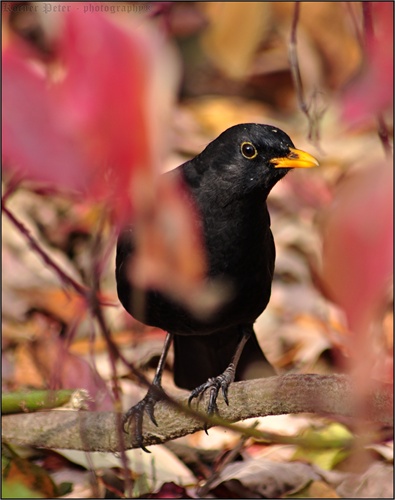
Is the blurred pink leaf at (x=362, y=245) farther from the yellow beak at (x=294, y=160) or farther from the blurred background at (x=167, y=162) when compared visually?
the yellow beak at (x=294, y=160)

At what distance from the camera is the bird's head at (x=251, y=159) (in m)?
3.30

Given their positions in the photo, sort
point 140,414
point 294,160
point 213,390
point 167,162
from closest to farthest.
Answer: point 167,162, point 294,160, point 213,390, point 140,414

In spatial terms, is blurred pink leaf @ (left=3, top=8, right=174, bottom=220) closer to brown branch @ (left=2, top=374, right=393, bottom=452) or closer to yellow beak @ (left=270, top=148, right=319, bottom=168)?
brown branch @ (left=2, top=374, right=393, bottom=452)

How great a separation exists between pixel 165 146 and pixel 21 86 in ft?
0.82

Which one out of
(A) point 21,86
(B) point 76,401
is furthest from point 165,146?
(B) point 76,401

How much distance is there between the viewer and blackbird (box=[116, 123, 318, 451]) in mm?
3352

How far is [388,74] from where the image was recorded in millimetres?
1293

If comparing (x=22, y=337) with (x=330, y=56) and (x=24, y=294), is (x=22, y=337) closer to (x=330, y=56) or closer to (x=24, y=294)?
(x=24, y=294)

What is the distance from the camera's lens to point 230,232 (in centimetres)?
344

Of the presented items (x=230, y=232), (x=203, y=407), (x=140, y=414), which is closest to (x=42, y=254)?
(x=230, y=232)

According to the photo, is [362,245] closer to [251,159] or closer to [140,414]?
[251,159]

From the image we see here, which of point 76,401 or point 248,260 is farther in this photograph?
point 76,401

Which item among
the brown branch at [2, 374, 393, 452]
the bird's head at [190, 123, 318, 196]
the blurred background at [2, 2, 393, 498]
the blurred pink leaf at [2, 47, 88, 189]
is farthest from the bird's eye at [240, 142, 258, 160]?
the blurred pink leaf at [2, 47, 88, 189]

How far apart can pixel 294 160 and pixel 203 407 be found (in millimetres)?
1072
